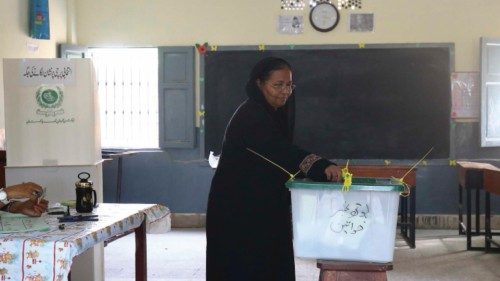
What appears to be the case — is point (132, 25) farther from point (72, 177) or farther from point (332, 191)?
point (332, 191)

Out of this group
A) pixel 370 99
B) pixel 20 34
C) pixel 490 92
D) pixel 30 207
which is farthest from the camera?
pixel 370 99

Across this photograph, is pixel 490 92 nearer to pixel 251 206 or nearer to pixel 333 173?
pixel 251 206

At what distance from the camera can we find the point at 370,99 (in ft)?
20.1

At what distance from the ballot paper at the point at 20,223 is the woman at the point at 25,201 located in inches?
0.9

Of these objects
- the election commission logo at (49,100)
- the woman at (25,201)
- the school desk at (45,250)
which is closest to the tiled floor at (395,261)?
the election commission logo at (49,100)

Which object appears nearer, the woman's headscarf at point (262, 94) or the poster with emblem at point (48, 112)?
the woman's headscarf at point (262, 94)

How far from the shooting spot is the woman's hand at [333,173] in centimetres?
199

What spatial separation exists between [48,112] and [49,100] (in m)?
0.06

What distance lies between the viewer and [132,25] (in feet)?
20.9

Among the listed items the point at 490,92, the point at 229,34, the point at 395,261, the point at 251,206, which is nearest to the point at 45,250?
the point at 251,206

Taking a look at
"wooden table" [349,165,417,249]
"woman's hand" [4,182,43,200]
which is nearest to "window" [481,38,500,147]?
"wooden table" [349,165,417,249]

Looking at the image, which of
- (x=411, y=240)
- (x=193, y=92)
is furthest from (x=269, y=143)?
(x=193, y=92)

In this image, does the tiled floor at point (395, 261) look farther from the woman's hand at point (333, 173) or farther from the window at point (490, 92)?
the woman's hand at point (333, 173)

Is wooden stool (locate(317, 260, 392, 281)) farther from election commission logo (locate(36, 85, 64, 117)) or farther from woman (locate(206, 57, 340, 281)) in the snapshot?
election commission logo (locate(36, 85, 64, 117))
